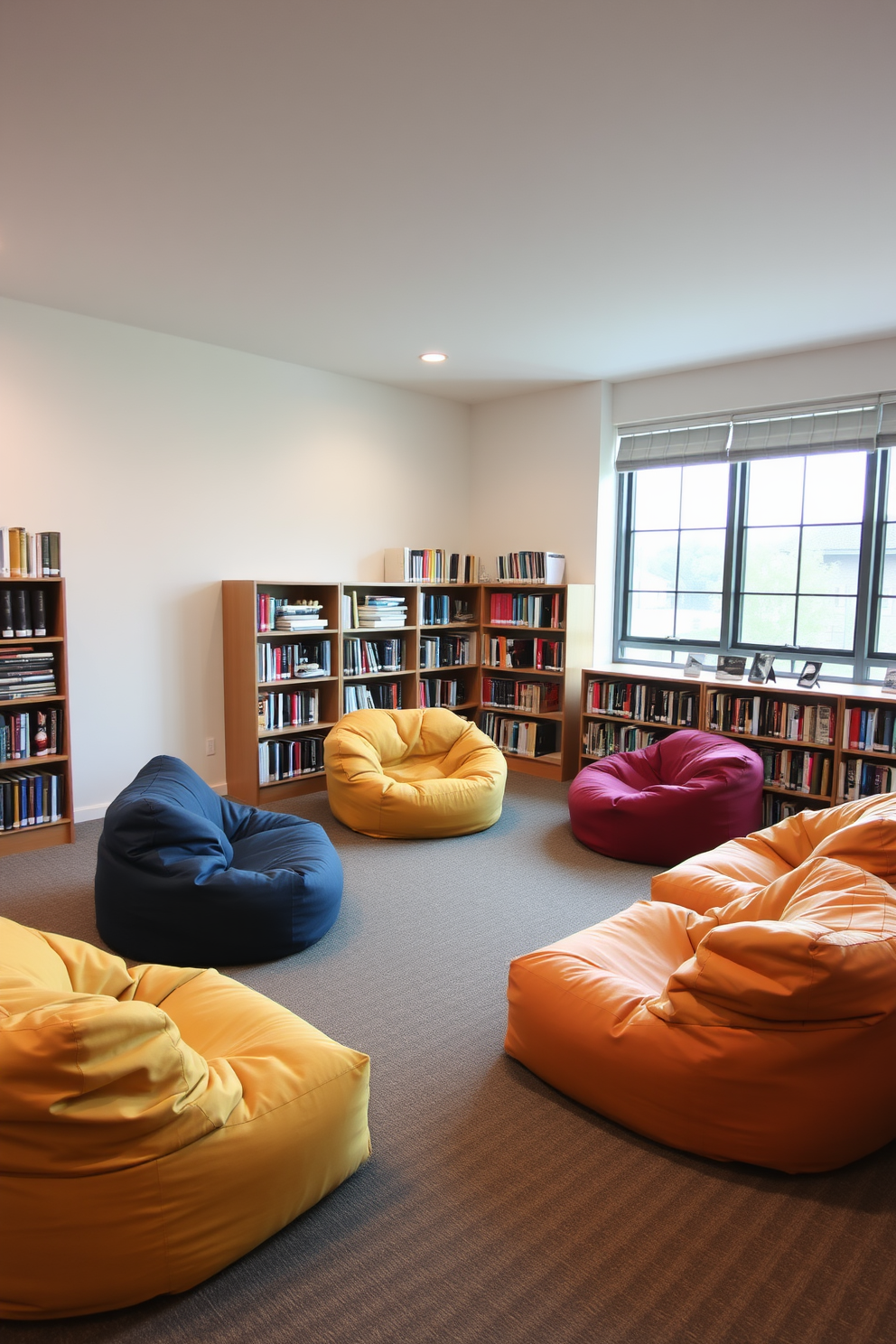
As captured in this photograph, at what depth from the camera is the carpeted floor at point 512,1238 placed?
169cm

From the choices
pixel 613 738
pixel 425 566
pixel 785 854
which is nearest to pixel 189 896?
pixel 785 854

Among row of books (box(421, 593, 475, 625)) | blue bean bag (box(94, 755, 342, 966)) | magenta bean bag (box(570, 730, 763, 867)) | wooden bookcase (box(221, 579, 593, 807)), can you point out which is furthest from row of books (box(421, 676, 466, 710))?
blue bean bag (box(94, 755, 342, 966))

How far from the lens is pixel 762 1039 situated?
79.8 inches

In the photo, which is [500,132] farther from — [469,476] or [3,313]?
[469,476]

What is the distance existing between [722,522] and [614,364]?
1.39m

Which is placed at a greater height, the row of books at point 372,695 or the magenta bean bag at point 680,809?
the row of books at point 372,695

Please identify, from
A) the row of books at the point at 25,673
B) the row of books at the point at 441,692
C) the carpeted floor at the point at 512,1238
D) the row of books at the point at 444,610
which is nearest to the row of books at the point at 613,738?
the row of books at the point at 441,692

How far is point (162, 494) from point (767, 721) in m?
4.07

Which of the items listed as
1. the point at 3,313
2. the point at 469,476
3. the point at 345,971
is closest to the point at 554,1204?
the point at 345,971

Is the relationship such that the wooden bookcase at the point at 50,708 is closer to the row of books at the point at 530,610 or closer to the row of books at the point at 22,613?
the row of books at the point at 22,613

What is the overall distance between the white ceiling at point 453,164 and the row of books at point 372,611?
1870 mm

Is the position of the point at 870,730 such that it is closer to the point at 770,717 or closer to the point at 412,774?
the point at 770,717

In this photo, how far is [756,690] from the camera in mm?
5137

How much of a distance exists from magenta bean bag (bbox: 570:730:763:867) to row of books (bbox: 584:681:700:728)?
0.68 meters
